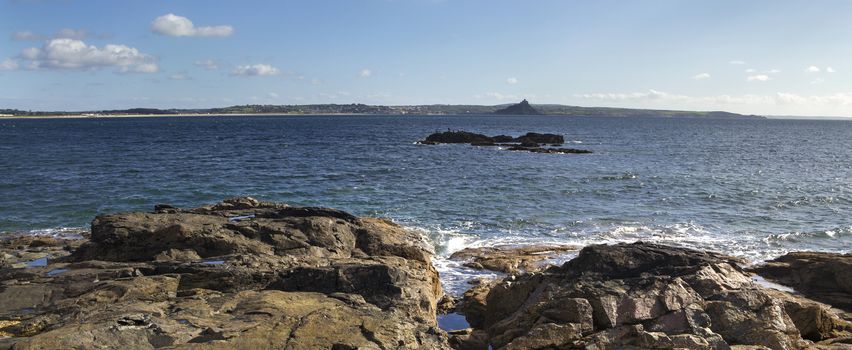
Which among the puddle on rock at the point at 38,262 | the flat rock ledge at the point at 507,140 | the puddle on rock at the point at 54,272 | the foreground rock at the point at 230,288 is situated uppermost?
the foreground rock at the point at 230,288

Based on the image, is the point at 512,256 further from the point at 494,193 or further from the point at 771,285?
the point at 494,193

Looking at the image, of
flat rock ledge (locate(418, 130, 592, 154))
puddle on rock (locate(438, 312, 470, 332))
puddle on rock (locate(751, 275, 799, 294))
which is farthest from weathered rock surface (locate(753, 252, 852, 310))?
flat rock ledge (locate(418, 130, 592, 154))

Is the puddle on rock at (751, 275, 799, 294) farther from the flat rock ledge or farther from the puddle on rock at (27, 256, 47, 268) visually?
the flat rock ledge

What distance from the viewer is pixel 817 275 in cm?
1603

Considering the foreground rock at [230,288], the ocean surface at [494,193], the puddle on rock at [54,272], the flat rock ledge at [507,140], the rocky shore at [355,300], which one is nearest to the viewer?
the foreground rock at [230,288]

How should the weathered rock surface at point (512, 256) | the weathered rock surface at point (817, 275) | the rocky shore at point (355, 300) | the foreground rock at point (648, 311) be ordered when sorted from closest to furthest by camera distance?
1. the rocky shore at point (355, 300)
2. the foreground rock at point (648, 311)
3. the weathered rock surface at point (817, 275)
4. the weathered rock surface at point (512, 256)

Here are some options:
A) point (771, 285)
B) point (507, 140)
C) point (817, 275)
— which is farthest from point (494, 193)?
point (507, 140)

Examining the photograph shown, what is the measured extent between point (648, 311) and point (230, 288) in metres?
8.58

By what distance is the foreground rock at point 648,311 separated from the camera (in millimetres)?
10477

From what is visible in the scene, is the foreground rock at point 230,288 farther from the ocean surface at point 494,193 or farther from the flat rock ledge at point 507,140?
the flat rock ledge at point 507,140

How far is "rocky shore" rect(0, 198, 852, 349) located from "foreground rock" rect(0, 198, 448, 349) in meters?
0.04

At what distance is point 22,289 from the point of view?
41.0 ft

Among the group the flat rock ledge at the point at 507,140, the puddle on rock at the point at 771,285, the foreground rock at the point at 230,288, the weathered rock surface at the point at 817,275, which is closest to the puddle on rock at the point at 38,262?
the foreground rock at the point at 230,288

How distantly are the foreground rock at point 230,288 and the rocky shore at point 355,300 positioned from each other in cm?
4
